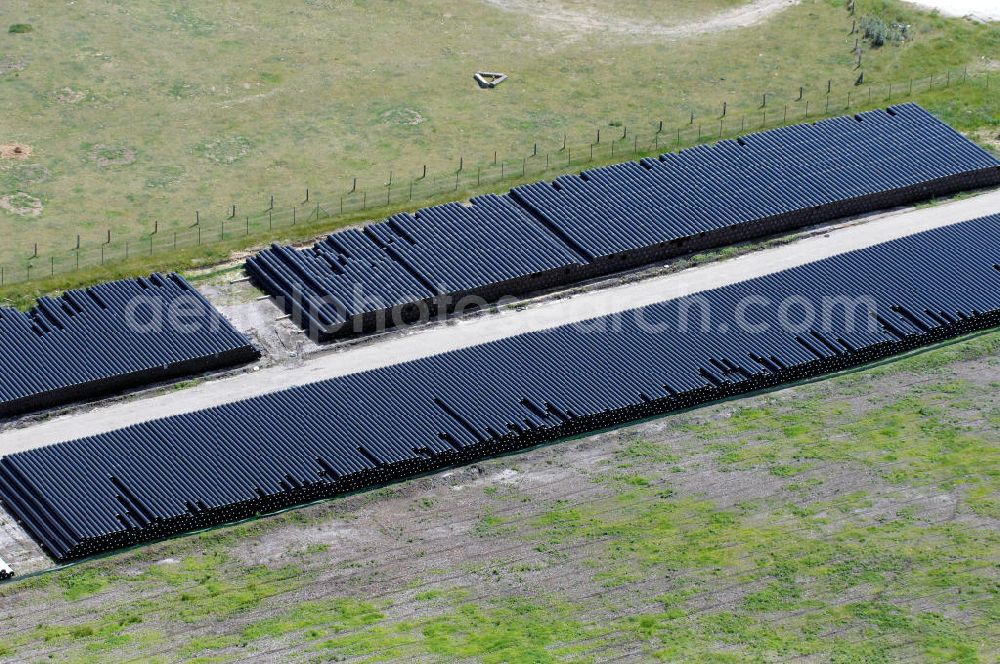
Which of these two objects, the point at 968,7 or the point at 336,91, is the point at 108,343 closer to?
the point at 336,91

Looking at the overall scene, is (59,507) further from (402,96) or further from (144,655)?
(402,96)

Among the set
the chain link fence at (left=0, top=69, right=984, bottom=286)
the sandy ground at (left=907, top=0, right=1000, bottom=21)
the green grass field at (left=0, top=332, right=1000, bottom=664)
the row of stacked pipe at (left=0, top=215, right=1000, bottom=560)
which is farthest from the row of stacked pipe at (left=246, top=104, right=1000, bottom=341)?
the sandy ground at (left=907, top=0, right=1000, bottom=21)

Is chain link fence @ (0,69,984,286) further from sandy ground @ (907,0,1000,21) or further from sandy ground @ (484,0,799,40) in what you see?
sandy ground @ (484,0,799,40)

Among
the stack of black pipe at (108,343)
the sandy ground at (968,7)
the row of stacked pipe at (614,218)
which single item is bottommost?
the stack of black pipe at (108,343)

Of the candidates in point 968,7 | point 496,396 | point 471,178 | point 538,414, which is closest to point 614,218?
point 471,178

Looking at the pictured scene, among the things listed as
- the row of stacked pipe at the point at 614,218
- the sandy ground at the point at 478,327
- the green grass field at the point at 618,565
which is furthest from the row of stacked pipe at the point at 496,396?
the row of stacked pipe at the point at 614,218

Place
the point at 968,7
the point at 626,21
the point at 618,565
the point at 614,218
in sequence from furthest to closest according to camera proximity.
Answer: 1. the point at 968,7
2. the point at 626,21
3. the point at 614,218
4. the point at 618,565

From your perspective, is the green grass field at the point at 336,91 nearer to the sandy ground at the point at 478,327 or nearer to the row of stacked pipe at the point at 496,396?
the sandy ground at the point at 478,327
